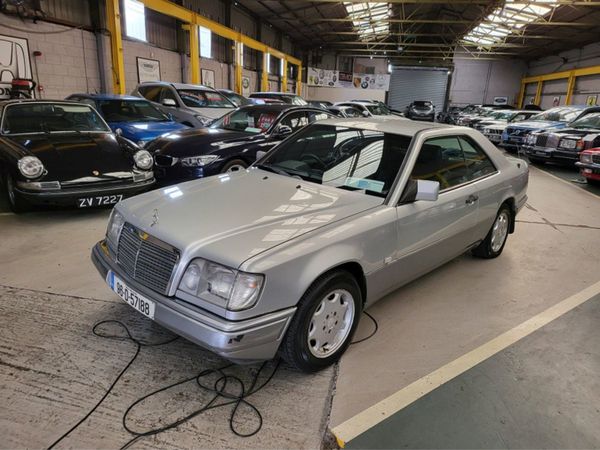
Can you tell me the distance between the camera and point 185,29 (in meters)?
13.7

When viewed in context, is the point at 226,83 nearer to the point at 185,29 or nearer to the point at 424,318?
the point at 185,29

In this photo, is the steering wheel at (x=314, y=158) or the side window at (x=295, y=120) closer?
the steering wheel at (x=314, y=158)

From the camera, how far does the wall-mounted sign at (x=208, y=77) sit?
1570 centimetres

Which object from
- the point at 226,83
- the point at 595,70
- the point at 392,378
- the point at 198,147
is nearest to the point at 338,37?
the point at 226,83

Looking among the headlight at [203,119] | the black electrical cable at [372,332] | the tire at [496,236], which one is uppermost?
the headlight at [203,119]

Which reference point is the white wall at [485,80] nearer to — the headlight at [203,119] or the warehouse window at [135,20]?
the warehouse window at [135,20]

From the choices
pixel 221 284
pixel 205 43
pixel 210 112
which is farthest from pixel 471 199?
pixel 205 43

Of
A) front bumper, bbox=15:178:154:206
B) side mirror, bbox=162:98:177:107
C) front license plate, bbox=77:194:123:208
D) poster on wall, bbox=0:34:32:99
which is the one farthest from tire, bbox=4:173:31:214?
side mirror, bbox=162:98:177:107

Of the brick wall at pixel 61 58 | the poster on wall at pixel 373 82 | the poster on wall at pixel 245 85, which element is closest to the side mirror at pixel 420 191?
the brick wall at pixel 61 58

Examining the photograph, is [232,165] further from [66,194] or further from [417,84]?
[417,84]

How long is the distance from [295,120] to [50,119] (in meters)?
3.31

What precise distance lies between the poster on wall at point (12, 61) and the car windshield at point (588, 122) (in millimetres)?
12653

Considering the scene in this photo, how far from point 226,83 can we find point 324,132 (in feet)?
51.5

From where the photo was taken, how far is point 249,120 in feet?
20.7
